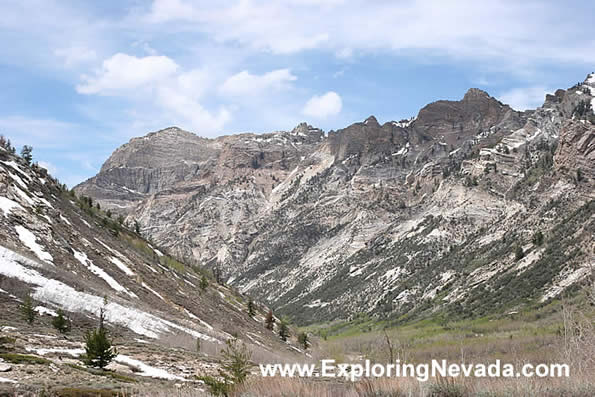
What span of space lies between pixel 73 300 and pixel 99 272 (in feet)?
39.3

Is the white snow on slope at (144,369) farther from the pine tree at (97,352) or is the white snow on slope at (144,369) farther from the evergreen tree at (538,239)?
the evergreen tree at (538,239)

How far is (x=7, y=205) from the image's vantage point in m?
47.0

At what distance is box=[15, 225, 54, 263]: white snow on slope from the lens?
136ft

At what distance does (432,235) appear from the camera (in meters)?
144

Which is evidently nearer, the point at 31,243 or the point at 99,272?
the point at 31,243

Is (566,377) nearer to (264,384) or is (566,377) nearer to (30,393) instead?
(264,384)

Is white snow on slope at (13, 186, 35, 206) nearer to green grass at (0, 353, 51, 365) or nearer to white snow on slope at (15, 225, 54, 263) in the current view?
white snow on slope at (15, 225, 54, 263)

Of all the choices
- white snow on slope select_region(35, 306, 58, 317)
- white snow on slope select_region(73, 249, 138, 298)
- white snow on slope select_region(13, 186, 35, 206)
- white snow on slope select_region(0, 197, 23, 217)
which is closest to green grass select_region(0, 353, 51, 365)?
white snow on slope select_region(35, 306, 58, 317)

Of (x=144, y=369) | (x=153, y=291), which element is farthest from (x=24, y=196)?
(x=144, y=369)

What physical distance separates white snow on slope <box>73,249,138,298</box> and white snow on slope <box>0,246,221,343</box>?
322 inches

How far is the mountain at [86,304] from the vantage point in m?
18.3

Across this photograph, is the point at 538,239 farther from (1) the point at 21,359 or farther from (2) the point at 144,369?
(1) the point at 21,359

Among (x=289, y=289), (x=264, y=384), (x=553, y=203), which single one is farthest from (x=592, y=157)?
(x=264, y=384)

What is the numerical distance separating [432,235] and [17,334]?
131 metres
